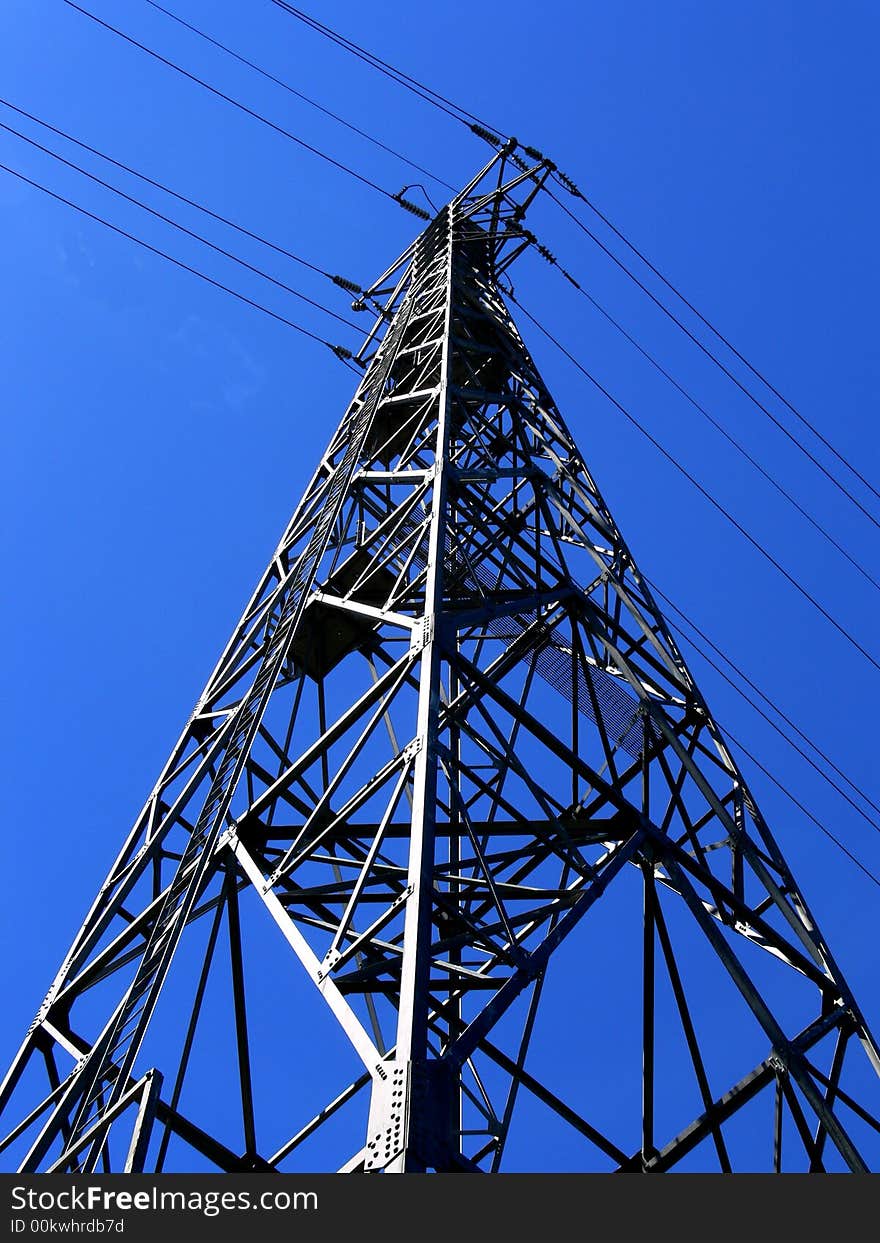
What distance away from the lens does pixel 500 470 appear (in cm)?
1422

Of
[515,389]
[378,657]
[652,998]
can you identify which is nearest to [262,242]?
[515,389]

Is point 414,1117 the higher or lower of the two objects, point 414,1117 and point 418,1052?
the lower

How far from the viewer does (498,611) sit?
1123cm

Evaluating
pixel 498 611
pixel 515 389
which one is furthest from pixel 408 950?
pixel 515 389

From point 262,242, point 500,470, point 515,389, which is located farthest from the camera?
point 262,242

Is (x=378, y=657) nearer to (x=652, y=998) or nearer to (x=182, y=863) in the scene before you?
(x=182, y=863)

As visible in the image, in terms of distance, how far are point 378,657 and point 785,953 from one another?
6.10 meters

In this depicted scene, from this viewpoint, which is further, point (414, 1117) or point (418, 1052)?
point (418, 1052)
